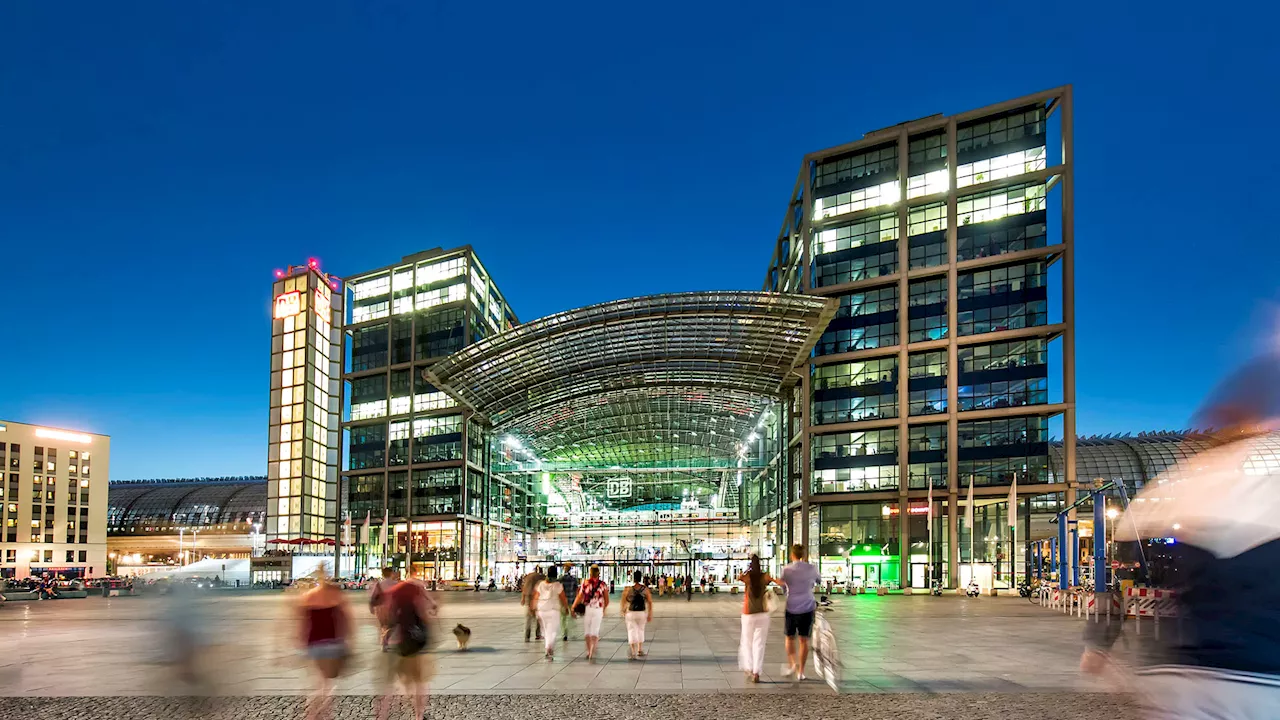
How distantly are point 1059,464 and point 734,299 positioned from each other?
6267 cm

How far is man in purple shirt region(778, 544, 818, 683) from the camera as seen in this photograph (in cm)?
1336

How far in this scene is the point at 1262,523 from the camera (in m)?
2.90

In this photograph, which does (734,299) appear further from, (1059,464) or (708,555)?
(1059,464)

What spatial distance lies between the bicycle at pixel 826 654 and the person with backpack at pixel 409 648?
5.67 meters

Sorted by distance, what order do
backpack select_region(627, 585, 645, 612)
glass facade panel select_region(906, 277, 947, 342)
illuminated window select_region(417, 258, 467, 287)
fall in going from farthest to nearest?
illuminated window select_region(417, 258, 467, 287) → glass facade panel select_region(906, 277, 947, 342) → backpack select_region(627, 585, 645, 612)

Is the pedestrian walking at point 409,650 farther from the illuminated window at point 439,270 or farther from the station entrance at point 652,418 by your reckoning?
the illuminated window at point 439,270

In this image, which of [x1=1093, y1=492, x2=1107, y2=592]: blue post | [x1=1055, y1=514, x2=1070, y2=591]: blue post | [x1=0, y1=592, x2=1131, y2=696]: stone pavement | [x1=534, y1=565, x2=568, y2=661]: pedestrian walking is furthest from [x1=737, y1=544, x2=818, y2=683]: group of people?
[x1=1055, y1=514, x2=1070, y2=591]: blue post

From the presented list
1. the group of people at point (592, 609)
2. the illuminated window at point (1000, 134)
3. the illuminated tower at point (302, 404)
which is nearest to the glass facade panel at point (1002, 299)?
the illuminated window at point (1000, 134)

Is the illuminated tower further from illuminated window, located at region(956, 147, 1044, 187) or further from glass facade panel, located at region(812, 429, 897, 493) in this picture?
illuminated window, located at region(956, 147, 1044, 187)

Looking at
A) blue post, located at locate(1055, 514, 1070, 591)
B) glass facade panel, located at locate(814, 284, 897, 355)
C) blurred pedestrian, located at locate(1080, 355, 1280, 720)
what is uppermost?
glass facade panel, located at locate(814, 284, 897, 355)

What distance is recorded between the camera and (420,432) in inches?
3445

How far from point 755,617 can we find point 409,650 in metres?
5.22

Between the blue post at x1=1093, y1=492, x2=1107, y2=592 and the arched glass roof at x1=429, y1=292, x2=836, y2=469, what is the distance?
93.2 ft

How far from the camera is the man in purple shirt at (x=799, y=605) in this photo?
13.4 m
